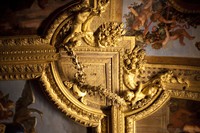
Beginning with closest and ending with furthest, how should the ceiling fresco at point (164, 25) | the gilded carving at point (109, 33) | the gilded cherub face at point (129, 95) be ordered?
the ceiling fresco at point (164, 25), the gilded carving at point (109, 33), the gilded cherub face at point (129, 95)

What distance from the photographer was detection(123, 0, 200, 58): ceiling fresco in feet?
19.4

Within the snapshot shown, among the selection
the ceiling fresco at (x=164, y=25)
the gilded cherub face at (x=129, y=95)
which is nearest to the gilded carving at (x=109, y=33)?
the ceiling fresco at (x=164, y=25)

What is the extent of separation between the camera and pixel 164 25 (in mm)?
6066

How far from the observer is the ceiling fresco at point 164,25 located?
590 cm

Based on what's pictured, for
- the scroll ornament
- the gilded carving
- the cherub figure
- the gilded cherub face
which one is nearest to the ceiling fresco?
the cherub figure

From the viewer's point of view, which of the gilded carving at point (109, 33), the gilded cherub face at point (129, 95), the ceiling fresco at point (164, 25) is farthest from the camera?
the gilded cherub face at point (129, 95)

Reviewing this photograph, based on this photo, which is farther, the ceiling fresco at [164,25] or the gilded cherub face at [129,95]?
the gilded cherub face at [129,95]

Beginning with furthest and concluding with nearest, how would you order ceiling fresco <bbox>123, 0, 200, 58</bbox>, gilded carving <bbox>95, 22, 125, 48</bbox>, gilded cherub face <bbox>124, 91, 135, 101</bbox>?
gilded cherub face <bbox>124, 91, 135, 101</bbox> < gilded carving <bbox>95, 22, 125, 48</bbox> < ceiling fresco <bbox>123, 0, 200, 58</bbox>

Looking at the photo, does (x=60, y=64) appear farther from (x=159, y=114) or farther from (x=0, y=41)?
(x=159, y=114)

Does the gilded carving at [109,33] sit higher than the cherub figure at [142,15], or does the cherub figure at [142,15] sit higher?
the cherub figure at [142,15]

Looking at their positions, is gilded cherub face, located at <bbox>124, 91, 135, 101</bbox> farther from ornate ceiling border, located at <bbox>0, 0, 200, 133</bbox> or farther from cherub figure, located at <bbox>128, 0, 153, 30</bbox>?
→ cherub figure, located at <bbox>128, 0, 153, 30</bbox>

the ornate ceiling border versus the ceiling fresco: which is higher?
the ceiling fresco

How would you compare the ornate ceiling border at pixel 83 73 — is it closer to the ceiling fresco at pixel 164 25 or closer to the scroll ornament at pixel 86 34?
the scroll ornament at pixel 86 34

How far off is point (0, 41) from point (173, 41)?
3200 mm
